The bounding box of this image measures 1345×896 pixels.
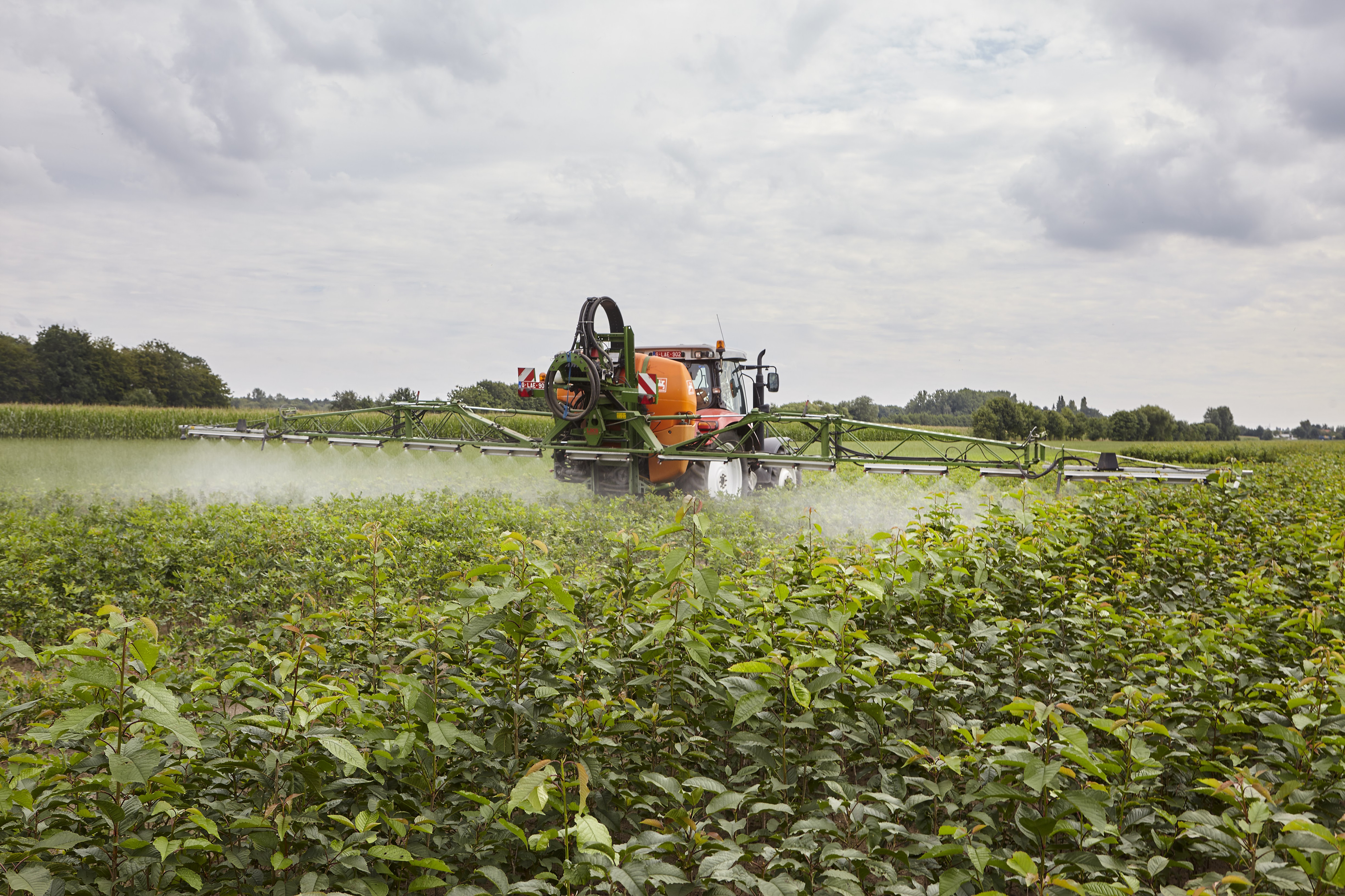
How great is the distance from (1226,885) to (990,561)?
238cm

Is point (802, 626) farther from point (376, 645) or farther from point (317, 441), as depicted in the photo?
point (317, 441)

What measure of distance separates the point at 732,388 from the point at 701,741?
12826 millimetres

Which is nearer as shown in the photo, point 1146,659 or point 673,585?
point 673,585

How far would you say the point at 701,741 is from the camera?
2.69m

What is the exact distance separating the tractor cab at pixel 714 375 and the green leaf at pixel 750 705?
37.9 ft

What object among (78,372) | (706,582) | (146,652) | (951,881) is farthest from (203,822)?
(78,372)

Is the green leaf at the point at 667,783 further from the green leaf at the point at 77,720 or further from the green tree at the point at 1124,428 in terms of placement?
the green tree at the point at 1124,428

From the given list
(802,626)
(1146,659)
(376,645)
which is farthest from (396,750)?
(1146,659)

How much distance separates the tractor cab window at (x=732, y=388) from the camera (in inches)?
589

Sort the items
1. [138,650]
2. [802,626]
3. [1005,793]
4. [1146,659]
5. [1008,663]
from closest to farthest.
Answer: [138,650] < [1005,793] < [802,626] < [1146,659] < [1008,663]

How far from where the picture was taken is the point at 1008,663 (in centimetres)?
358

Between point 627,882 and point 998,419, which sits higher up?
point 998,419

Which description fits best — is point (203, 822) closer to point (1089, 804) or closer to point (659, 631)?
point (659, 631)

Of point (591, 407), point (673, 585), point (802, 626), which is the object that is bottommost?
point (802, 626)
